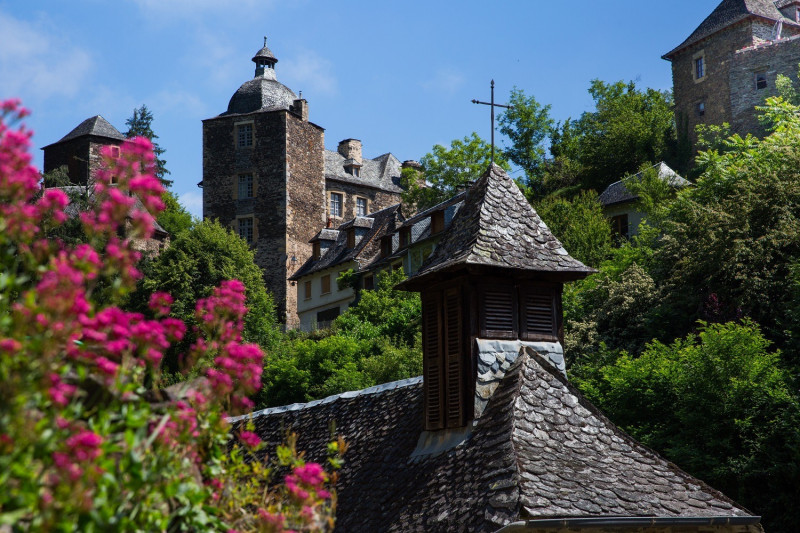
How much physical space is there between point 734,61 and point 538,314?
58.1m

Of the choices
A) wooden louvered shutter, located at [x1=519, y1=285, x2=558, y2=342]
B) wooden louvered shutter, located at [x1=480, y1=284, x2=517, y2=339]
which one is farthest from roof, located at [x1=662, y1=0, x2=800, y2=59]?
wooden louvered shutter, located at [x1=480, y1=284, x2=517, y2=339]

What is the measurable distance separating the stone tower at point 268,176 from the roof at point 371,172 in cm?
340

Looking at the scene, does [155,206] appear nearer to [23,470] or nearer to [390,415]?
[23,470]

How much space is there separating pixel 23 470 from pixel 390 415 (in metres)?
12.8

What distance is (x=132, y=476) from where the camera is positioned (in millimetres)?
5156

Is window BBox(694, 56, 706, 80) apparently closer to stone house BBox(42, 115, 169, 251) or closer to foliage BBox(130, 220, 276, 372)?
foliage BBox(130, 220, 276, 372)

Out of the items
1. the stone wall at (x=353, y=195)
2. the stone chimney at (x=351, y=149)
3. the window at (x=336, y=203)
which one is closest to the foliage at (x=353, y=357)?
the window at (x=336, y=203)

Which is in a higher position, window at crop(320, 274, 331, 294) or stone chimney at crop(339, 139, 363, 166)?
stone chimney at crop(339, 139, 363, 166)

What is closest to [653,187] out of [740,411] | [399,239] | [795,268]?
[399,239]

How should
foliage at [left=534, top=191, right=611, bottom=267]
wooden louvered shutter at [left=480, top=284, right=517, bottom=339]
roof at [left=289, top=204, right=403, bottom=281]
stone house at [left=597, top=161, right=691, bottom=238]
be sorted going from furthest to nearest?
roof at [left=289, top=204, right=403, bottom=281] → stone house at [left=597, top=161, right=691, bottom=238] → foliage at [left=534, top=191, right=611, bottom=267] → wooden louvered shutter at [left=480, top=284, right=517, bottom=339]

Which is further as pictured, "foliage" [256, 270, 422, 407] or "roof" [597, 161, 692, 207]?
"roof" [597, 161, 692, 207]

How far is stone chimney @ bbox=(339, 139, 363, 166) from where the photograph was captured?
7925cm

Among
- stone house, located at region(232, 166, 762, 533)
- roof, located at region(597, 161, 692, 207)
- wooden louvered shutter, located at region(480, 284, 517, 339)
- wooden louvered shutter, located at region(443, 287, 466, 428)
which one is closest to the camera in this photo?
stone house, located at region(232, 166, 762, 533)

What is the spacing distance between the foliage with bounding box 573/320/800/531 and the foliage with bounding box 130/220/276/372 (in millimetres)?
29776
